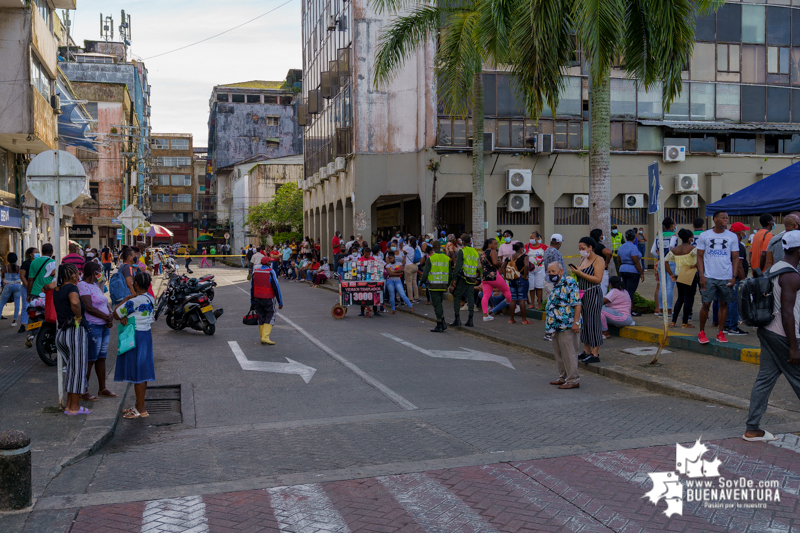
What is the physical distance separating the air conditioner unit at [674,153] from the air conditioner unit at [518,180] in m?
6.36

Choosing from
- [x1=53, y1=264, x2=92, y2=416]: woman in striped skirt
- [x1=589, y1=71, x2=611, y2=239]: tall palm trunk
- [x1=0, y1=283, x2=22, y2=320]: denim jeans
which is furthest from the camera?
[x1=0, y1=283, x2=22, y2=320]: denim jeans

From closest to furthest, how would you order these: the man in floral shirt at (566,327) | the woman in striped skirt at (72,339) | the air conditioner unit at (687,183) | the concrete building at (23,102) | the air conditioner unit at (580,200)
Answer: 1. the woman in striped skirt at (72,339)
2. the man in floral shirt at (566,327)
3. the concrete building at (23,102)
4. the air conditioner unit at (580,200)
5. the air conditioner unit at (687,183)

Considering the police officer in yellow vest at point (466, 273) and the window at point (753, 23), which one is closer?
the police officer in yellow vest at point (466, 273)

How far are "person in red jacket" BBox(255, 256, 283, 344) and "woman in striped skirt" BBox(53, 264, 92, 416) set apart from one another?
5281 millimetres

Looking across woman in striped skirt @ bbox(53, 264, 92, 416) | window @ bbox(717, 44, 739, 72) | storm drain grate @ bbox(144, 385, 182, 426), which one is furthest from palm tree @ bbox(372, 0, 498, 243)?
window @ bbox(717, 44, 739, 72)

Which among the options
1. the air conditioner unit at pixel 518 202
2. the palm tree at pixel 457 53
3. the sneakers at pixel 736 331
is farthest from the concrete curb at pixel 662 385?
the air conditioner unit at pixel 518 202

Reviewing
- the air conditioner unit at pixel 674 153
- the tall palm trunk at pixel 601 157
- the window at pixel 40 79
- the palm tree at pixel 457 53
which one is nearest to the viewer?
the tall palm trunk at pixel 601 157

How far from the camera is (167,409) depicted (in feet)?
27.9

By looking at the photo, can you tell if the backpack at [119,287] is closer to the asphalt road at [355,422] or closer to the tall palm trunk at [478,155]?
the asphalt road at [355,422]

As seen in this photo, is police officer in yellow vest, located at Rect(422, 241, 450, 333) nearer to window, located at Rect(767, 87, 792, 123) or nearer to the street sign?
the street sign

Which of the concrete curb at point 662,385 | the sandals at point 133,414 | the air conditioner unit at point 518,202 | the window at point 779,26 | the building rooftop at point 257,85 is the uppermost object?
the building rooftop at point 257,85

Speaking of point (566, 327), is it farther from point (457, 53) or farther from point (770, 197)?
point (457, 53)

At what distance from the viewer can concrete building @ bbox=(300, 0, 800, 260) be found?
29.9 metres

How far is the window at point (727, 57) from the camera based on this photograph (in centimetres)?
3147
